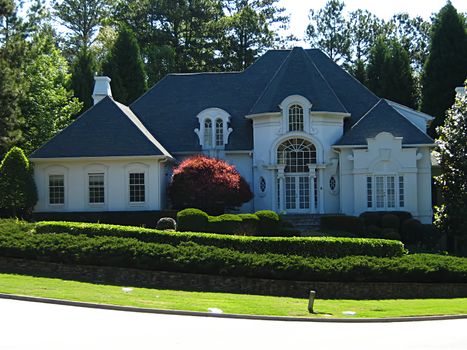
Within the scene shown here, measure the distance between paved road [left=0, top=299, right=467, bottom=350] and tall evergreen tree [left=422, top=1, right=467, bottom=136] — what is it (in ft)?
123

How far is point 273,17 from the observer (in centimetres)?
6844

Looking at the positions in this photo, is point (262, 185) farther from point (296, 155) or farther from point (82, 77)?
Result: point (82, 77)

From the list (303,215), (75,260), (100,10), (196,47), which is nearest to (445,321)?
(75,260)

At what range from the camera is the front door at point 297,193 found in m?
39.1

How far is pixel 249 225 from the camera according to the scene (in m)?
31.7

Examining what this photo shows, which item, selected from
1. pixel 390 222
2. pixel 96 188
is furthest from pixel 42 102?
pixel 390 222

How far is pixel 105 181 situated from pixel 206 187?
539 cm

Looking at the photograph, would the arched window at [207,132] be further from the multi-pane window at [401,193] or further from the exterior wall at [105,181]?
the multi-pane window at [401,193]

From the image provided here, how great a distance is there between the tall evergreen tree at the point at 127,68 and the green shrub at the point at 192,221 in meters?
26.8

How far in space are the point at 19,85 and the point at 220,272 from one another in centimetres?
2016

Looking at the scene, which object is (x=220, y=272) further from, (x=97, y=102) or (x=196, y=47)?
(x=196, y=47)

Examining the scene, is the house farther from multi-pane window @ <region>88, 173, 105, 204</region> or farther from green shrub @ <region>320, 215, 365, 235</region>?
green shrub @ <region>320, 215, 365, 235</region>

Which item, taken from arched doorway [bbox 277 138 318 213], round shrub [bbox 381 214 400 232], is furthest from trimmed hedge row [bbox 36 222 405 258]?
arched doorway [bbox 277 138 318 213]

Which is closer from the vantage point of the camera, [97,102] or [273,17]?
[97,102]
